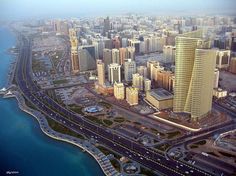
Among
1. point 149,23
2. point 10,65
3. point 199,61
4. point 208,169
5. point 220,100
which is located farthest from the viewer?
point 149,23

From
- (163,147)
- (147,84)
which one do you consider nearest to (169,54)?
(147,84)

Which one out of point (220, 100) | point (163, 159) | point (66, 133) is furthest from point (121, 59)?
point (163, 159)

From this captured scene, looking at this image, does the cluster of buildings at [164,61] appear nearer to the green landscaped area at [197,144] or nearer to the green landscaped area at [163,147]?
the green landscaped area at [197,144]

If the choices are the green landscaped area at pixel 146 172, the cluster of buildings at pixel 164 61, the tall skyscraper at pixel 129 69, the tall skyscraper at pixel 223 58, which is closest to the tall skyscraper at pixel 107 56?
the cluster of buildings at pixel 164 61

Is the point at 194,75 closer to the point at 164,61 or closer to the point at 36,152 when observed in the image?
the point at 36,152

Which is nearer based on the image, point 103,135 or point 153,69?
point 103,135

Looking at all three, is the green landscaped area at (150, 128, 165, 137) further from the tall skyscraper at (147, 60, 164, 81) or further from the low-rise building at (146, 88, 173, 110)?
the tall skyscraper at (147, 60, 164, 81)

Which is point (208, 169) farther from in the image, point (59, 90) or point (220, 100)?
point (59, 90)
